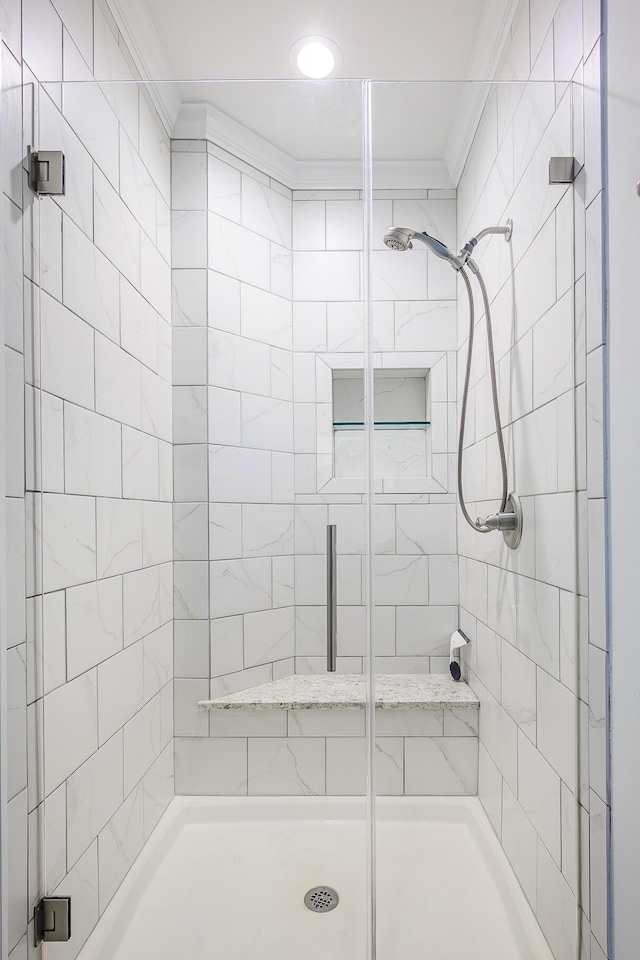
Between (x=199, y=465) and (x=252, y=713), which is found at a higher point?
(x=199, y=465)

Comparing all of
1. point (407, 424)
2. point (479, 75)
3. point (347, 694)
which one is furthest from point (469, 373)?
point (479, 75)

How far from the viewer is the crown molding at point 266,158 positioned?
4.21 ft

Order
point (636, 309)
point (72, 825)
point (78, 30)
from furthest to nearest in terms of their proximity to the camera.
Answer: point (78, 30)
point (72, 825)
point (636, 309)

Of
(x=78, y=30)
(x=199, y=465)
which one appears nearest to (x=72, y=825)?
(x=199, y=465)

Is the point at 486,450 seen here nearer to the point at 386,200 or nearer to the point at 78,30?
the point at 386,200

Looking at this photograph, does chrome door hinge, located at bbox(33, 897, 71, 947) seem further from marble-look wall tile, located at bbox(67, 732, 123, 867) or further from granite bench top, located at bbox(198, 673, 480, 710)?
granite bench top, located at bbox(198, 673, 480, 710)

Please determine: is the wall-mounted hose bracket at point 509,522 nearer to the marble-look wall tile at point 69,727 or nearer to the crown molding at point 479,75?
the crown molding at point 479,75

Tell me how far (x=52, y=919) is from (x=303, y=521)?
91 centimetres

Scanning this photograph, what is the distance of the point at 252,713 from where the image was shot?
4.33ft

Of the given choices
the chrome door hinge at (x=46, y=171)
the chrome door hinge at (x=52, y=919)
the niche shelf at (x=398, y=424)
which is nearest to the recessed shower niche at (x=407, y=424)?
the niche shelf at (x=398, y=424)

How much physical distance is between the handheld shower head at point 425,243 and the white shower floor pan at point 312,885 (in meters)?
1.14

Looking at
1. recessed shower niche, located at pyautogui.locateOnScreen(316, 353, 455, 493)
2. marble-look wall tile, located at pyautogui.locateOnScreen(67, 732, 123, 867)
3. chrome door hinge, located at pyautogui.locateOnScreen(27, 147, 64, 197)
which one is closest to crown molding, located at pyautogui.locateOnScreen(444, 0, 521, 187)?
recessed shower niche, located at pyautogui.locateOnScreen(316, 353, 455, 493)

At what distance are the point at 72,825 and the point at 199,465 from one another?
2.53 ft

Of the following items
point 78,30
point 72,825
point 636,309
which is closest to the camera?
point 636,309
